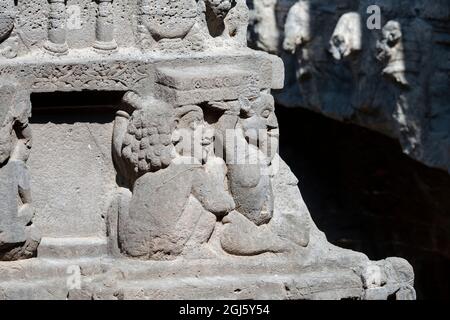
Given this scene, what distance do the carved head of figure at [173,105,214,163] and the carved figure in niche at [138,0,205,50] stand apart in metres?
0.37

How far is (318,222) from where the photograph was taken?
52.3 ft

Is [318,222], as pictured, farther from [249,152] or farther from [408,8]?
[249,152]

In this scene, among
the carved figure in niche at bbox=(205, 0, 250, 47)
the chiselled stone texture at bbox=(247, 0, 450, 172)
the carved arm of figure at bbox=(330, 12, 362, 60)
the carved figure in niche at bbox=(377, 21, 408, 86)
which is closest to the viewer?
the carved figure in niche at bbox=(205, 0, 250, 47)

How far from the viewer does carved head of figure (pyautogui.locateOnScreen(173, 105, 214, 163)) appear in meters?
7.55

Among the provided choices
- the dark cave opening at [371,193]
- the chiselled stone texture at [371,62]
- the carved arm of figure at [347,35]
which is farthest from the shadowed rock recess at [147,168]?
the carved arm of figure at [347,35]

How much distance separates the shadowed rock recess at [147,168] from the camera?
24.6 feet

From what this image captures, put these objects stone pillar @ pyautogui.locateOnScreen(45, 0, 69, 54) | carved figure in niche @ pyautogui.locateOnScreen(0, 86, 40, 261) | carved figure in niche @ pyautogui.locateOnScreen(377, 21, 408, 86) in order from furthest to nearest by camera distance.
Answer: carved figure in niche @ pyautogui.locateOnScreen(377, 21, 408, 86), stone pillar @ pyautogui.locateOnScreen(45, 0, 69, 54), carved figure in niche @ pyautogui.locateOnScreen(0, 86, 40, 261)

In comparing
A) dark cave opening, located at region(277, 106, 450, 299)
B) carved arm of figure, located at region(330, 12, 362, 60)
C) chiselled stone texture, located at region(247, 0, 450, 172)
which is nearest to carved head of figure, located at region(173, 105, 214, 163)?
chiselled stone texture, located at region(247, 0, 450, 172)

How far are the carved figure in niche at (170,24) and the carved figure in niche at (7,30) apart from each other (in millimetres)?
576

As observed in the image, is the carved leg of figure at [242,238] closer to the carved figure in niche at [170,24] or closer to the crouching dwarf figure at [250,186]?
the crouching dwarf figure at [250,186]

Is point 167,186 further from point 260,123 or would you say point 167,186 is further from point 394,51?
point 394,51

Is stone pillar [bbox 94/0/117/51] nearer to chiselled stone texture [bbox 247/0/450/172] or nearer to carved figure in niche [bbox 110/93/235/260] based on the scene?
carved figure in niche [bbox 110/93/235/260]
